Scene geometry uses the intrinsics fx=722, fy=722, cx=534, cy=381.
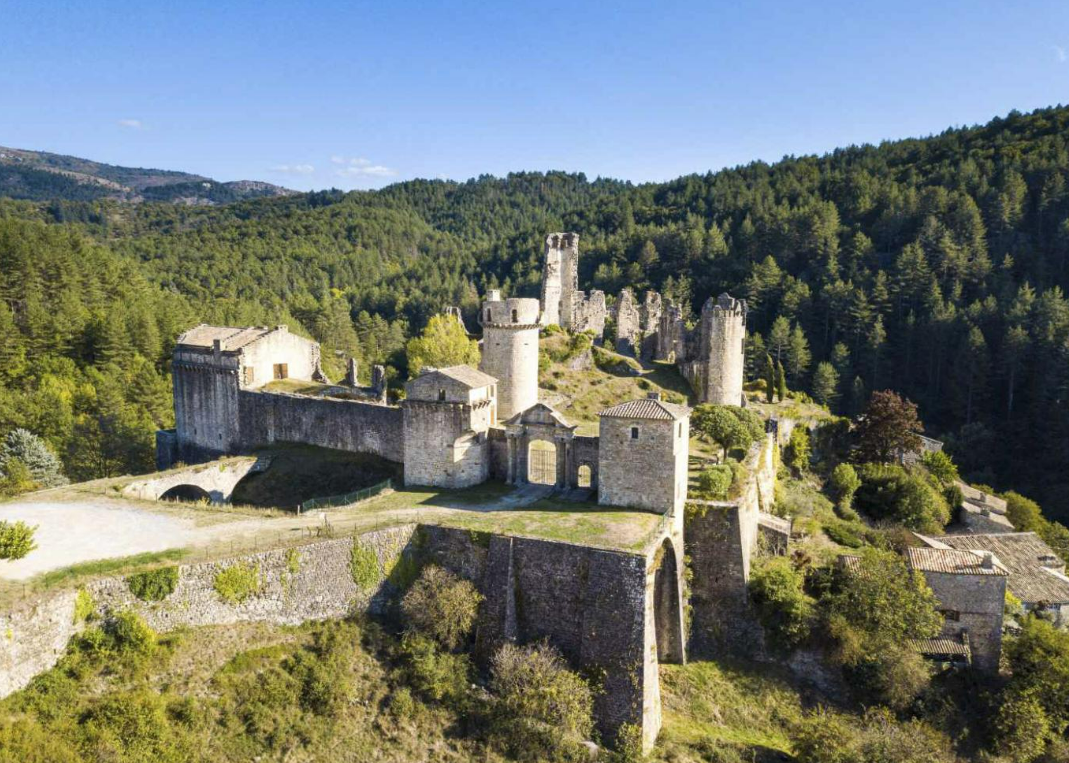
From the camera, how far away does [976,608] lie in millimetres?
24469

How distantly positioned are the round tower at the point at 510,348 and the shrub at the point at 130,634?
17392 mm

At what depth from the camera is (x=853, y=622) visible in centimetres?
2375

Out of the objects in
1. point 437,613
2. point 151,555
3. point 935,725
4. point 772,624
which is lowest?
point 935,725

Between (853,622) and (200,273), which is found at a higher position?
(200,273)

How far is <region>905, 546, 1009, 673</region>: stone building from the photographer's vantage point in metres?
24.2

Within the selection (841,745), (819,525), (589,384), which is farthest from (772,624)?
(589,384)

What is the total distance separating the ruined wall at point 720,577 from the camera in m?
24.2

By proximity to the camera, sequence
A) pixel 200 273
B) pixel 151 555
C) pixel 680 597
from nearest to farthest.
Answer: pixel 151 555
pixel 680 597
pixel 200 273

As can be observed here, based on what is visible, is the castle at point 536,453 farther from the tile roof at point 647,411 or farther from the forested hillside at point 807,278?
the forested hillside at point 807,278

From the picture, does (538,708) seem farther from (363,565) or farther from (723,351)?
(723,351)

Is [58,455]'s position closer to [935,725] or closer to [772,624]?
[772,624]

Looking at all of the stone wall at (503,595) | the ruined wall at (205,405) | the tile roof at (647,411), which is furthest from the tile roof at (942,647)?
the ruined wall at (205,405)

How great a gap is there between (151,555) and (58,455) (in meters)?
26.6

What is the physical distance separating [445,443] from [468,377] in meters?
2.67
